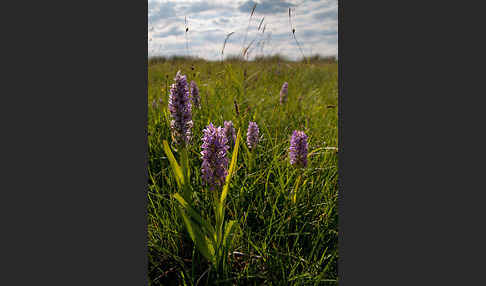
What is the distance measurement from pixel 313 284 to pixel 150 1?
204 centimetres

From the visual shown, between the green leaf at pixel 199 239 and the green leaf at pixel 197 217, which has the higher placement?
the green leaf at pixel 197 217

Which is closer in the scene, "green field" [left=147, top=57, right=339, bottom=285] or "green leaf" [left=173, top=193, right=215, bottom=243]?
"green leaf" [left=173, top=193, right=215, bottom=243]

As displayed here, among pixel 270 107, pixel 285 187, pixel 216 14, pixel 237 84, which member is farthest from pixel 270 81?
pixel 285 187

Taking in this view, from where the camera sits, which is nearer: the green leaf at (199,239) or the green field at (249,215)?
the green leaf at (199,239)

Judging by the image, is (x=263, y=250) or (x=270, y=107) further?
(x=270, y=107)

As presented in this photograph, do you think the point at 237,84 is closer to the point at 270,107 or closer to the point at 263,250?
the point at 270,107

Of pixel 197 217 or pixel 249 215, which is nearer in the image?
pixel 197 217

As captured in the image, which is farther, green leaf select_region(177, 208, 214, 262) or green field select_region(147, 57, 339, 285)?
green field select_region(147, 57, 339, 285)

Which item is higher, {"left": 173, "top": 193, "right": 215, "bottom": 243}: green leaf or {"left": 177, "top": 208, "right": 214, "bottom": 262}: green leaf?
{"left": 173, "top": 193, "right": 215, "bottom": 243}: green leaf

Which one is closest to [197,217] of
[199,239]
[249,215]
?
[199,239]

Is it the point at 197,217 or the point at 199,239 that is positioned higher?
the point at 197,217

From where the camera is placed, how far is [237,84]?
10.2 feet

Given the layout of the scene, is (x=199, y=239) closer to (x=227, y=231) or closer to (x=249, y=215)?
(x=227, y=231)

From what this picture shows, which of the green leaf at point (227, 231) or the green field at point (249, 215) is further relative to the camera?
the green field at point (249, 215)
